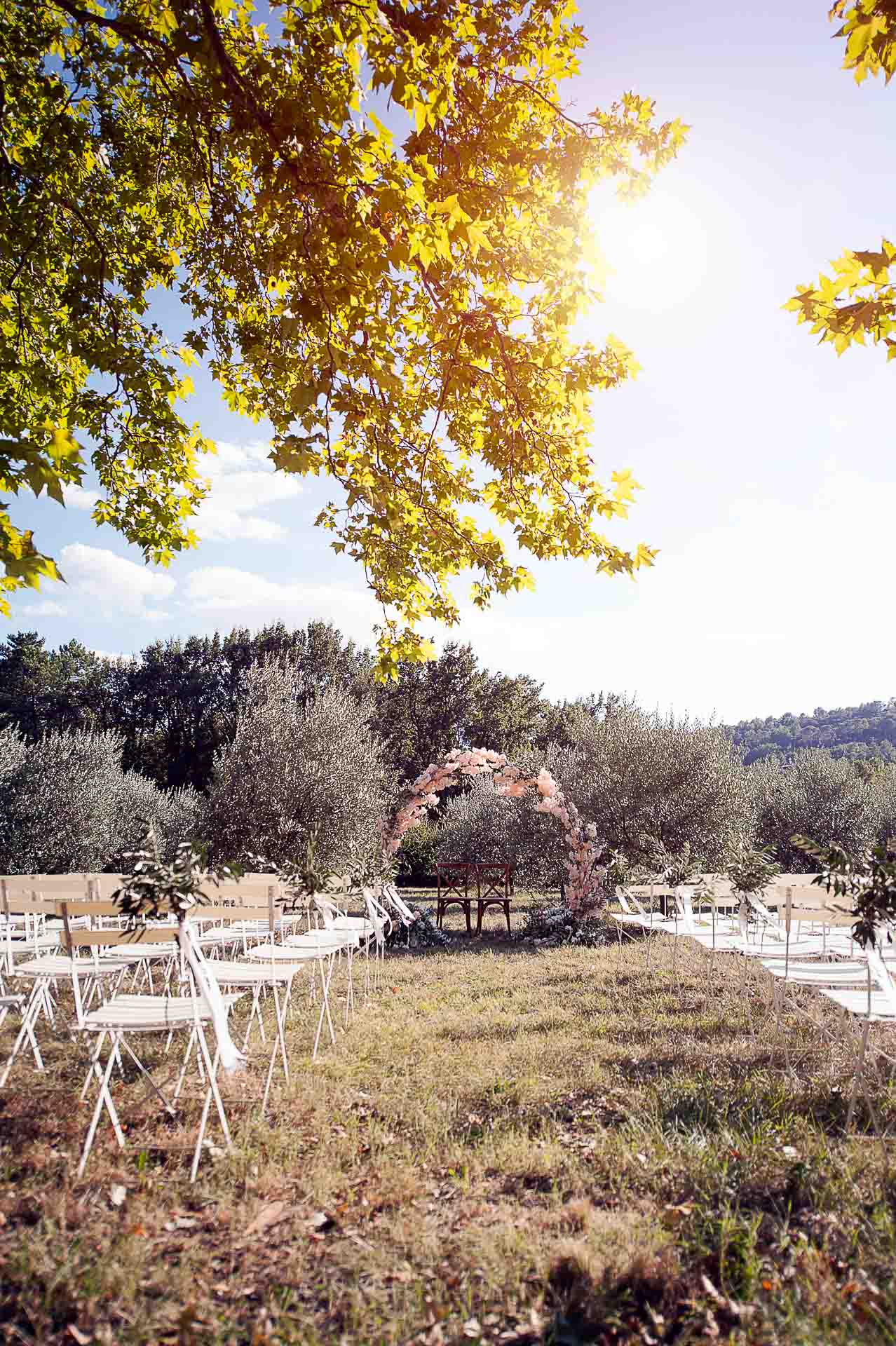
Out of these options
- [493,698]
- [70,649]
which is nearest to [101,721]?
[70,649]

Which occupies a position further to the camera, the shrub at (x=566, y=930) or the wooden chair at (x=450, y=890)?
the wooden chair at (x=450, y=890)

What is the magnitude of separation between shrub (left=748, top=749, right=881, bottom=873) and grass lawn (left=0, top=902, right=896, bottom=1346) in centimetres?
1510

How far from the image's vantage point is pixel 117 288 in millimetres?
6195

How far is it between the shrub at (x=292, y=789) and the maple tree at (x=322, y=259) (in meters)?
7.10

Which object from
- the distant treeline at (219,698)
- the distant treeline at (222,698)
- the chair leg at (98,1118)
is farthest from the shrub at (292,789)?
the distant treeline at (219,698)

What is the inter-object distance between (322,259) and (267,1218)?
188 inches

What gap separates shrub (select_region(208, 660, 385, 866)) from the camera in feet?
43.1

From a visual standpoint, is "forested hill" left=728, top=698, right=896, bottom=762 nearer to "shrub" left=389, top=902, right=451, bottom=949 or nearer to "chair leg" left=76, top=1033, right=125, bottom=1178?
"shrub" left=389, top=902, right=451, bottom=949

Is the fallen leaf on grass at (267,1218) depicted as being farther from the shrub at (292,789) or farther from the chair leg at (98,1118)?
the shrub at (292,789)

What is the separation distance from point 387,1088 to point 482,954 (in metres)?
6.08

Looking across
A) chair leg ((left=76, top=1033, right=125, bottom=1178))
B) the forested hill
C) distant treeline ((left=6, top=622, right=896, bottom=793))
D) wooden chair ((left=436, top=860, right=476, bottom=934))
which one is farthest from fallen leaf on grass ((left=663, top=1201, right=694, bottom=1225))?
the forested hill

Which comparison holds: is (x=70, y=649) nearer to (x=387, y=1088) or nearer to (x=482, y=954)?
(x=482, y=954)

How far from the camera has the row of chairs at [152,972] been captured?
349cm

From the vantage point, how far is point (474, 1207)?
3.04 metres
